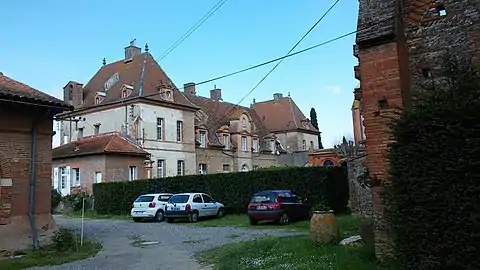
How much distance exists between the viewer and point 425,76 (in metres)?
9.38

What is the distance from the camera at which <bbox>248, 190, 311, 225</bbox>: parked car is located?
22.1 meters

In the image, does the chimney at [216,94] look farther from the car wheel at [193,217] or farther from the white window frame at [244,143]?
the car wheel at [193,217]

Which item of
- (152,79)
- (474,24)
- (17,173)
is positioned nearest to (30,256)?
(17,173)

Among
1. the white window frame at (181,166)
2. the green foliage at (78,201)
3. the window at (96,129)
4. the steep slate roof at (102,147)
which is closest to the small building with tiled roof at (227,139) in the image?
the white window frame at (181,166)

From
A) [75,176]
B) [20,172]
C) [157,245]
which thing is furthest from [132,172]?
[20,172]

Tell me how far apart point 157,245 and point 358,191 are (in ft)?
37.0

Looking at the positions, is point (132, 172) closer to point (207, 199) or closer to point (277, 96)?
point (207, 199)

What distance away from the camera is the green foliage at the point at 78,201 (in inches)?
1448

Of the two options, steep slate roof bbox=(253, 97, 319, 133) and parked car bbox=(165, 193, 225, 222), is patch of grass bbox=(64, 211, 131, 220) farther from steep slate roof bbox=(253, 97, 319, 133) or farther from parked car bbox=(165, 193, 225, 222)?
steep slate roof bbox=(253, 97, 319, 133)

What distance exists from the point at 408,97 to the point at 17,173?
12.4 meters

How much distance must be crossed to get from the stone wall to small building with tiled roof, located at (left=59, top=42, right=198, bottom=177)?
21.4m

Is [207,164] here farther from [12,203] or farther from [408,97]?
[408,97]

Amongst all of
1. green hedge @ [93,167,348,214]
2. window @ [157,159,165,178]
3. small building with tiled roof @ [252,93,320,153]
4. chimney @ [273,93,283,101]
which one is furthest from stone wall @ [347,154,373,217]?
chimney @ [273,93,283,101]

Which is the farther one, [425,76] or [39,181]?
[39,181]
